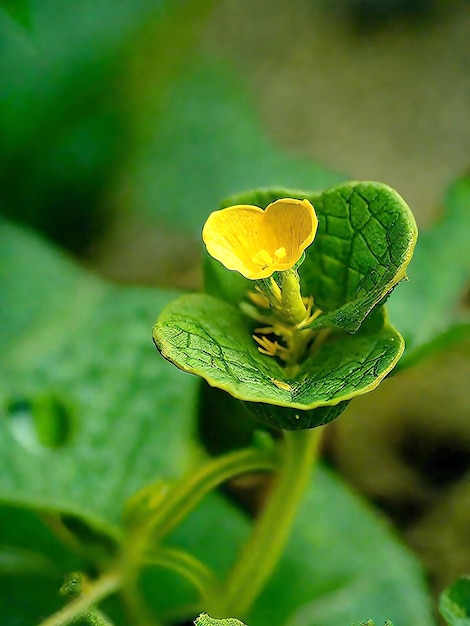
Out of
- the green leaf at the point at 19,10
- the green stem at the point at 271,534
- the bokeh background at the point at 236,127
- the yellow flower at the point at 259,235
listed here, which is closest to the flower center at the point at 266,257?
the yellow flower at the point at 259,235

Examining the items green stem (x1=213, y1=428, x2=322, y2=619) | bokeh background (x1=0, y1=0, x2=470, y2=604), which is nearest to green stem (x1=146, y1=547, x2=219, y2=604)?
green stem (x1=213, y1=428, x2=322, y2=619)

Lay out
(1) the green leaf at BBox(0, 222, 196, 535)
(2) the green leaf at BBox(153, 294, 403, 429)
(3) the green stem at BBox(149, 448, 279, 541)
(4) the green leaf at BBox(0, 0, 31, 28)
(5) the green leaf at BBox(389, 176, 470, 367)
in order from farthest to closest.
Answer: (4) the green leaf at BBox(0, 0, 31, 28)
(5) the green leaf at BBox(389, 176, 470, 367)
(1) the green leaf at BBox(0, 222, 196, 535)
(3) the green stem at BBox(149, 448, 279, 541)
(2) the green leaf at BBox(153, 294, 403, 429)

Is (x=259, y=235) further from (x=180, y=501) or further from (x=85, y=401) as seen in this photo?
(x=85, y=401)

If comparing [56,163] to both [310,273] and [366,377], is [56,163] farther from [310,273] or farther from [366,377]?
[366,377]

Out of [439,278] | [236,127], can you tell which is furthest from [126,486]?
[236,127]

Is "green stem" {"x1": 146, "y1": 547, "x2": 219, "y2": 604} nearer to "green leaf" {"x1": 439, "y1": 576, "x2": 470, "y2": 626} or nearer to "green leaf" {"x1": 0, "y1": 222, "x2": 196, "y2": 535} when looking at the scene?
"green leaf" {"x1": 0, "y1": 222, "x2": 196, "y2": 535}

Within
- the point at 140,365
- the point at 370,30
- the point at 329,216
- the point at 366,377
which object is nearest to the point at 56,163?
the point at 140,365
